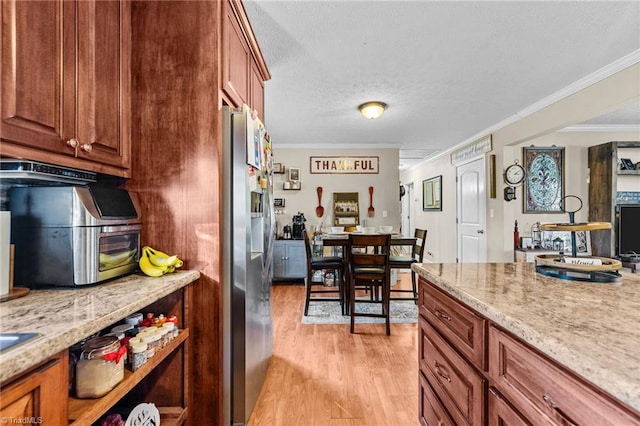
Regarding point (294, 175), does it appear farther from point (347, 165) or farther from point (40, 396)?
point (40, 396)

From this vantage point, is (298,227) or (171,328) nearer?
(171,328)

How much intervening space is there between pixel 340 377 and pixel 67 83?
2249 mm

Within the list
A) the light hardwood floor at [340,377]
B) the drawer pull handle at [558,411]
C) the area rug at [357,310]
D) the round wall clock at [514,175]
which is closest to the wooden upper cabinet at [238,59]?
the drawer pull handle at [558,411]

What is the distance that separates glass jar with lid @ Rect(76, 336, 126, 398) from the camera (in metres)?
0.88

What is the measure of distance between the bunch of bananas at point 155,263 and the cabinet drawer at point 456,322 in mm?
1215

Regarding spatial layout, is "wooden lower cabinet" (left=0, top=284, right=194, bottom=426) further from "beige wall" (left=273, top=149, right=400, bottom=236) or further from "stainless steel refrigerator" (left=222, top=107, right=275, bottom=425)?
"beige wall" (left=273, top=149, right=400, bottom=236)

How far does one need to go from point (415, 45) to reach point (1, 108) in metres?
2.39

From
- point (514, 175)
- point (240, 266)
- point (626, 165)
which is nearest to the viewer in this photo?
point (240, 266)

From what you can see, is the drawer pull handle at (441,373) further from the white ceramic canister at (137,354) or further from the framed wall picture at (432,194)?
the framed wall picture at (432,194)

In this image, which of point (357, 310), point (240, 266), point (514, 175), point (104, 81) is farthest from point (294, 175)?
point (104, 81)

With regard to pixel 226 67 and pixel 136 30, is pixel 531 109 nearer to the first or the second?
pixel 226 67

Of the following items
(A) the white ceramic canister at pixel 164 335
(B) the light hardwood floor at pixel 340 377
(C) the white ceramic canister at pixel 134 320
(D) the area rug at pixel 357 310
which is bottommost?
(B) the light hardwood floor at pixel 340 377

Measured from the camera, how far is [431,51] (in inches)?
94.6

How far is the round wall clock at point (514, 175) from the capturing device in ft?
14.0
